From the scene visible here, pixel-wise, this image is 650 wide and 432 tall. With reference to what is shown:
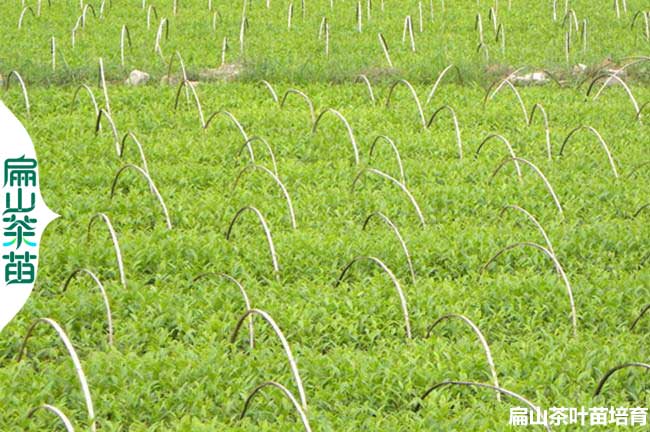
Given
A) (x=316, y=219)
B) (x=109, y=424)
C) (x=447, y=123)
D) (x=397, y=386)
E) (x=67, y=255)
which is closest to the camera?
(x=109, y=424)

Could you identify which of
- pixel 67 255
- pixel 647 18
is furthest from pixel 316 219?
pixel 647 18

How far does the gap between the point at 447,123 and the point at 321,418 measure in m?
5.35

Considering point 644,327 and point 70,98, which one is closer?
point 644,327

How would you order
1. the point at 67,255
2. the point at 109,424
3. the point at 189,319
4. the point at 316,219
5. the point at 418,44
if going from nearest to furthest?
the point at 109,424 → the point at 189,319 → the point at 67,255 → the point at 316,219 → the point at 418,44

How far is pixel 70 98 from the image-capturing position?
10.4 meters

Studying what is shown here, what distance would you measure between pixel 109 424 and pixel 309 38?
28.7 feet

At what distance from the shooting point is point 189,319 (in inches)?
231

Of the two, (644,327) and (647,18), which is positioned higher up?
(647,18)

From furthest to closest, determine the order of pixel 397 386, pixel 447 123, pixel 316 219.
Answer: pixel 447 123
pixel 316 219
pixel 397 386

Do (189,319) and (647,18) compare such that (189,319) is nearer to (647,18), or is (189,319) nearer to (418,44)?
(418,44)

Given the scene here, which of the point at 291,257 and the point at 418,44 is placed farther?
the point at 418,44

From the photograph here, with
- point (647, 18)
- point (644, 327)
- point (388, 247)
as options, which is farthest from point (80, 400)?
point (647, 18)

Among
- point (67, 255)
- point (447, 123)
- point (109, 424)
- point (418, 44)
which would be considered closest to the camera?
point (109, 424)

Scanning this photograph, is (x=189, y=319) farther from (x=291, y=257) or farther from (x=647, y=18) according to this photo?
(x=647, y=18)
